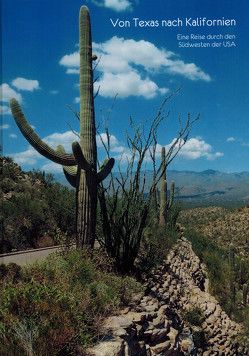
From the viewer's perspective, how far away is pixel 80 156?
36.3 ft

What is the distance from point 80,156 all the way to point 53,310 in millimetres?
4684

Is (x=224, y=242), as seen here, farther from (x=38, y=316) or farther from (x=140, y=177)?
(x=38, y=316)

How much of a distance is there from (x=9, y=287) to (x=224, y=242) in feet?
181

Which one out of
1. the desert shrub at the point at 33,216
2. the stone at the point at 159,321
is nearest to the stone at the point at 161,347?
the stone at the point at 159,321

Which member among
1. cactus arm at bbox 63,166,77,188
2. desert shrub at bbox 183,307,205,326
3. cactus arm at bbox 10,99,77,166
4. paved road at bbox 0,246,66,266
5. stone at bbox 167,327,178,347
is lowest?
desert shrub at bbox 183,307,205,326

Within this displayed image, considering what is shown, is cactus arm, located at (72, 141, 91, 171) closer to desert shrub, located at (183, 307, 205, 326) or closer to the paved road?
the paved road

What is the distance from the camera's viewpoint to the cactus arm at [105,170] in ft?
39.9

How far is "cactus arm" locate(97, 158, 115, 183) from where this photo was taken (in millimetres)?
12164

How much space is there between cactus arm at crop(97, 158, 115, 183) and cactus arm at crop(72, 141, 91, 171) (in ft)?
1.88

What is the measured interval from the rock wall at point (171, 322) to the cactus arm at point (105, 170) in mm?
3096

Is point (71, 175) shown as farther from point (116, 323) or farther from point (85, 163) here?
point (116, 323)

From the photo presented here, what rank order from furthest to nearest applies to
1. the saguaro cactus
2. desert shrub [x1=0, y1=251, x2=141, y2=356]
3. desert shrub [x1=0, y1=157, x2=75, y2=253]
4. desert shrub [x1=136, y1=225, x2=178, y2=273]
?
desert shrub [x1=0, y1=157, x2=75, y2=253] < desert shrub [x1=136, y1=225, x2=178, y2=273] < the saguaro cactus < desert shrub [x1=0, y1=251, x2=141, y2=356]

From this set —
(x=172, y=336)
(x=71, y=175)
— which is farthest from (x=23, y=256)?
(x=172, y=336)

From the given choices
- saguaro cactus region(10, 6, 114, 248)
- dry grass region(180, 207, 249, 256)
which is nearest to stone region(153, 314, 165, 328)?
saguaro cactus region(10, 6, 114, 248)
